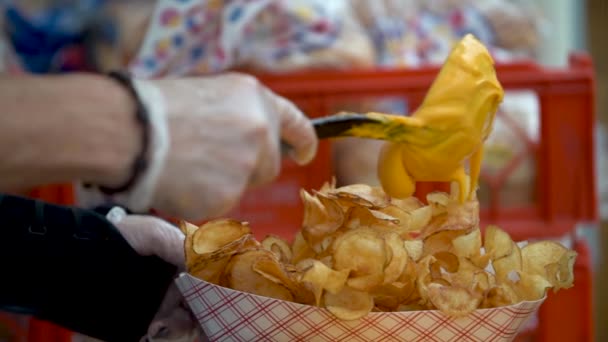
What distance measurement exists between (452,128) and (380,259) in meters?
0.16

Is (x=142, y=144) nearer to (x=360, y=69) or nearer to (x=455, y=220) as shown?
(x=455, y=220)

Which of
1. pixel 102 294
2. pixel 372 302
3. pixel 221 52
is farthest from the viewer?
pixel 221 52

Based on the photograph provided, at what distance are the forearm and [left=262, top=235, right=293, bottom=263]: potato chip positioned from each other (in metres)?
0.12

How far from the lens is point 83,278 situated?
2.55 ft

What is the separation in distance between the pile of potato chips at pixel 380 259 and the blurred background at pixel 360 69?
0.39m

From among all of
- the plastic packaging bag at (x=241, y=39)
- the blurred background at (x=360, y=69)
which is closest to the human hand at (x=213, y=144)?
the blurred background at (x=360, y=69)

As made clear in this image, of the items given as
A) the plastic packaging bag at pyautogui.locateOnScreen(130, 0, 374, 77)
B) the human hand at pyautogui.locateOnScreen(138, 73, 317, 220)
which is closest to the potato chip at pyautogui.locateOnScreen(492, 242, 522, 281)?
the human hand at pyautogui.locateOnScreen(138, 73, 317, 220)

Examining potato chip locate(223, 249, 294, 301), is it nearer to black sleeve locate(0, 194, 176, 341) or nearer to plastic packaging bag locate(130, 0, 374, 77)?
black sleeve locate(0, 194, 176, 341)

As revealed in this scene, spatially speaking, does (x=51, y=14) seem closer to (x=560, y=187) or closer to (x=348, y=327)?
(x=560, y=187)

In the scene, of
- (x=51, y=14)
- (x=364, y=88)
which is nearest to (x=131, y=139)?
(x=364, y=88)

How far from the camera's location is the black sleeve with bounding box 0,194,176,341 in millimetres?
774

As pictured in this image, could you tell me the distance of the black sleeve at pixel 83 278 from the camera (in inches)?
30.5

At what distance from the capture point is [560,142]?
147cm

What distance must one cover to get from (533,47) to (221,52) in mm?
935
